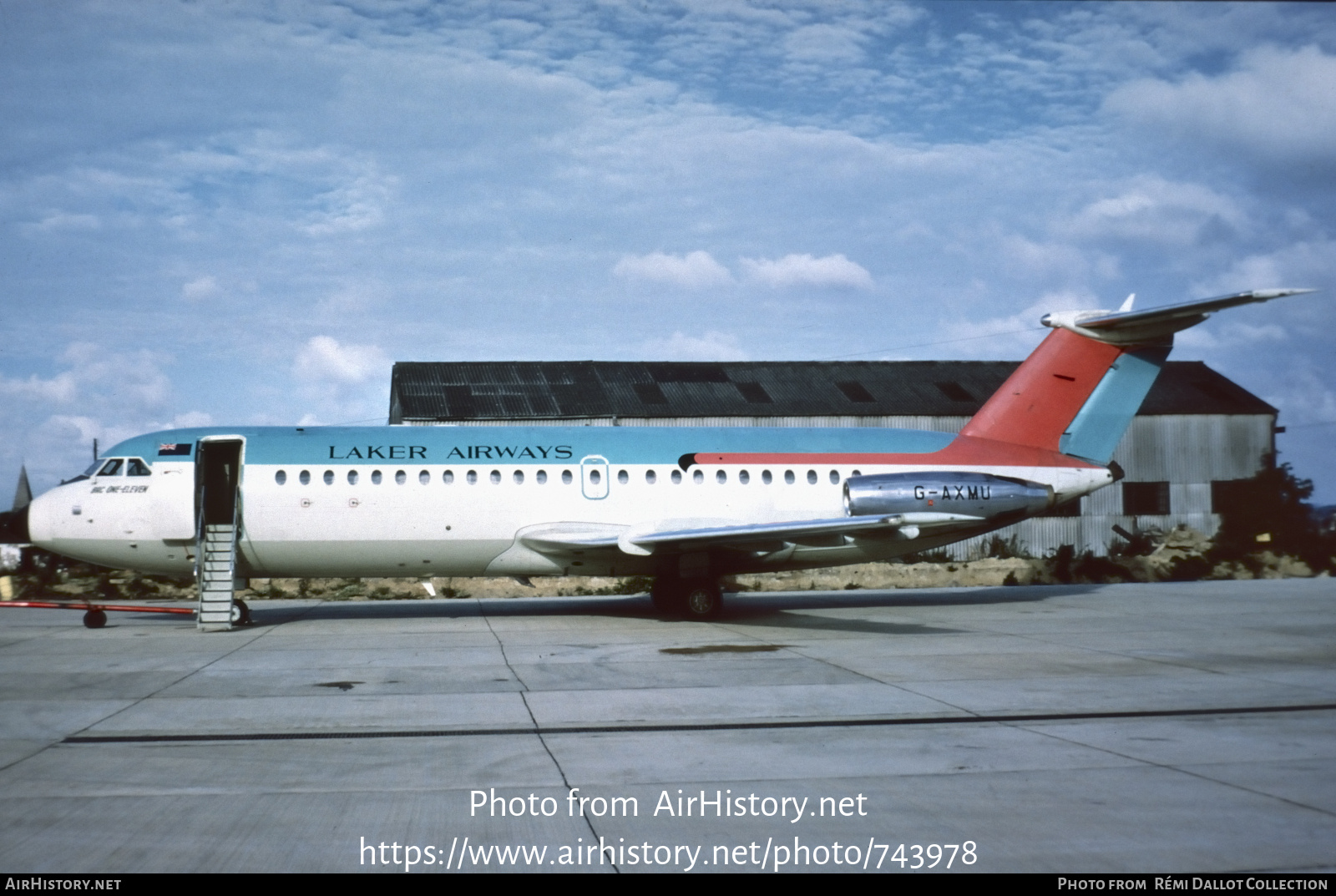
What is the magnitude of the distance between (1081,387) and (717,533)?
330 inches

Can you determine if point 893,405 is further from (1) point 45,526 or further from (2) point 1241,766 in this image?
(2) point 1241,766

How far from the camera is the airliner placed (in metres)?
19.0

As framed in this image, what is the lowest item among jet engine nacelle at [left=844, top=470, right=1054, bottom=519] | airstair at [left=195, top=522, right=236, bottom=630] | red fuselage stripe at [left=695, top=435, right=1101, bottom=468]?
airstair at [left=195, top=522, right=236, bottom=630]

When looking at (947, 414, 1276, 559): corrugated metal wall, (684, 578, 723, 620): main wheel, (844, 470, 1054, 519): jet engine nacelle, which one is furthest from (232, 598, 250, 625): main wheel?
(947, 414, 1276, 559): corrugated metal wall

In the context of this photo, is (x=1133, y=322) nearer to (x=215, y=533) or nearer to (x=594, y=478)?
(x=594, y=478)

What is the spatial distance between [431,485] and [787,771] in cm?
1265

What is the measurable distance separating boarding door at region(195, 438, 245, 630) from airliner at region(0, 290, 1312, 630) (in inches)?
1.3

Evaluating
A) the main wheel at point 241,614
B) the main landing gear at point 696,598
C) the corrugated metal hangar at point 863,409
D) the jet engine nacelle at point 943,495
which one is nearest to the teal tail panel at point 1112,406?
the jet engine nacelle at point 943,495

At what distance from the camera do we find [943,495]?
796 inches

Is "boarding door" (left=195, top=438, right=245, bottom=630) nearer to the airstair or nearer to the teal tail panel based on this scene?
the airstair

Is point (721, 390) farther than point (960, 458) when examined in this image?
Yes

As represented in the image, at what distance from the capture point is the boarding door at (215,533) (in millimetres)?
18500

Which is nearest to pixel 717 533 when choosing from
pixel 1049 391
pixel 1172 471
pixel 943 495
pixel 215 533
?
pixel 943 495

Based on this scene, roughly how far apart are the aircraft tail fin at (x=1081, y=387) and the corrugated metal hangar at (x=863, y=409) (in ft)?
47.4
